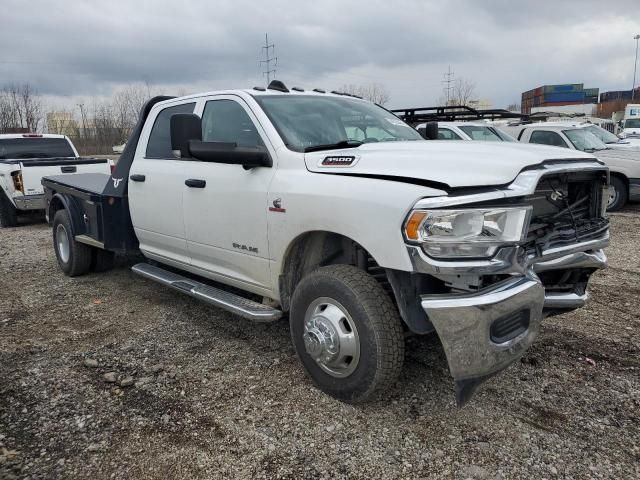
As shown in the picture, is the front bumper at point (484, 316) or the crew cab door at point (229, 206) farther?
the crew cab door at point (229, 206)

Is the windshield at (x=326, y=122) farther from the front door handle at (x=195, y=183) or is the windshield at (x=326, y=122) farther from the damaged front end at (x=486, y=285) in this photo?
the damaged front end at (x=486, y=285)

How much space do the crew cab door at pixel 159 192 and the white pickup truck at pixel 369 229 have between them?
0.03m

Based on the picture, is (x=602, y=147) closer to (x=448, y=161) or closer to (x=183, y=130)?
(x=448, y=161)

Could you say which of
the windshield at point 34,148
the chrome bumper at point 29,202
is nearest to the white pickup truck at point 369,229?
the chrome bumper at point 29,202

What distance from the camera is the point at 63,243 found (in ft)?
20.8

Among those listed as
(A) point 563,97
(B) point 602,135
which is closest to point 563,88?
(A) point 563,97

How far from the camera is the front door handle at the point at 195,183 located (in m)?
4.00

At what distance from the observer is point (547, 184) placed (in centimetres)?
293

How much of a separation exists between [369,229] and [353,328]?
58 centimetres

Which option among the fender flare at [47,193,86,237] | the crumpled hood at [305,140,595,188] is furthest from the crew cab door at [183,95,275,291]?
the fender flare at [47,193,86,237]

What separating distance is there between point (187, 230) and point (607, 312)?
3.70 metres

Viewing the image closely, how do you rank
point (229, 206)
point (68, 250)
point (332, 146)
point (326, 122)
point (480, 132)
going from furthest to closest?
point (480, 132) → point (68, 250) → point (326, 122) → point (229, 206) → point (332, 146)

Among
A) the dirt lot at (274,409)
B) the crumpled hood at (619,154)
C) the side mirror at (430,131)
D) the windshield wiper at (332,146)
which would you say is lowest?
the dirt lot at (274,409)

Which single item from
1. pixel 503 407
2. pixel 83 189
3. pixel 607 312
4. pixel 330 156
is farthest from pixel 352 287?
pixel 83 189
